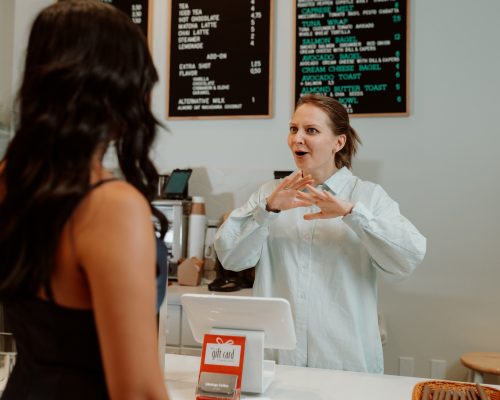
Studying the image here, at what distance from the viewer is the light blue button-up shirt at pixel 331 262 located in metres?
1.87

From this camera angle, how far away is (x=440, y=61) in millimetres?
2889

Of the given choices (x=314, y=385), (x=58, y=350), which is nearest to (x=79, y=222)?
(x=58, y=350)

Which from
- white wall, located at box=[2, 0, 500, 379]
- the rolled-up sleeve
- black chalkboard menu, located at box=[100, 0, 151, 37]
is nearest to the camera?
the rolled-up sleeve

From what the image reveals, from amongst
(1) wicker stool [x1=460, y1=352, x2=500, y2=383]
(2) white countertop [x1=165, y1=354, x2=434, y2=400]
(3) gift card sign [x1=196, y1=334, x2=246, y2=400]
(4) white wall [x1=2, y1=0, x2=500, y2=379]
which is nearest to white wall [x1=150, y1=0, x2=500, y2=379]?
(4) white wall [x1=2, y1=0, x2=500, y2=379]

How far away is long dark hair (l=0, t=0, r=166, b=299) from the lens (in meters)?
0.70

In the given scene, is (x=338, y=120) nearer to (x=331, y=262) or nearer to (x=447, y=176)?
(x=331, y=262)

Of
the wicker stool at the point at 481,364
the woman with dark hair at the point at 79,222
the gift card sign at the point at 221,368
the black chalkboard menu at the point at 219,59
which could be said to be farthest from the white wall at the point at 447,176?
the woman with dark hair at the point at 79,222

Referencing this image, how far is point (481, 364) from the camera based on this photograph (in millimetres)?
2371

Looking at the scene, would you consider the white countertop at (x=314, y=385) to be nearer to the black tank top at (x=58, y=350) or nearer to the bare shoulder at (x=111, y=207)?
the black tank top at (x=58, y=350)

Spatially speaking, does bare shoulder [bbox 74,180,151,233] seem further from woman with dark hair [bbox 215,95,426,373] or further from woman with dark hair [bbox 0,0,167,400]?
woman with dark hair [bbox 215,95,426,373]

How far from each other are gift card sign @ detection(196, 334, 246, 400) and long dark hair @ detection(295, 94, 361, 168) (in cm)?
103

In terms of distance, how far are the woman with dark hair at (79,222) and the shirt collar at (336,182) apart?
140 cm

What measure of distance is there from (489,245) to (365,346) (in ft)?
4.12

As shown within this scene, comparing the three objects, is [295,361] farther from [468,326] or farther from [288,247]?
[468,326]
